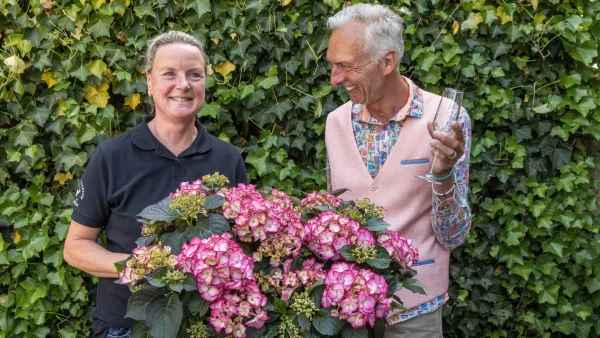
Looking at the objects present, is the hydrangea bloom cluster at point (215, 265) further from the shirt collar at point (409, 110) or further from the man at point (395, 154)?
the shirt collar at point (409, 110)

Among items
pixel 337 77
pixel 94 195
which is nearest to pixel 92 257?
pixel 94 195

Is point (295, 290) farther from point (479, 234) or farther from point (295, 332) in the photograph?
point (479, 234)

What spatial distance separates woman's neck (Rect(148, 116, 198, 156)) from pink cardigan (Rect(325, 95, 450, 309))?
610mm

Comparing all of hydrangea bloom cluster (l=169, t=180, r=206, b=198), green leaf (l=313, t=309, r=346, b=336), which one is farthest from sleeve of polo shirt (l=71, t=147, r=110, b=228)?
green leaf (l=313, t=309, r=346, b=336)

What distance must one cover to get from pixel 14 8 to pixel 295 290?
2518 mm

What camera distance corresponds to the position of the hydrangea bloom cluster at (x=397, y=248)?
1.65 metres

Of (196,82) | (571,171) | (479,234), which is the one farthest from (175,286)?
(571,171)

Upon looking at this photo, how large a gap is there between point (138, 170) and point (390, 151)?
2.95 ft

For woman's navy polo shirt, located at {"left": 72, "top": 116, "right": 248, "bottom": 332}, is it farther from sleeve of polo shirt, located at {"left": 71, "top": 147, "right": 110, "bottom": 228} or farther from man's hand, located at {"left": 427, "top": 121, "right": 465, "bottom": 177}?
man's hand, located at {"left": 427, "top": 121, "right": 465, "bottom": 177}

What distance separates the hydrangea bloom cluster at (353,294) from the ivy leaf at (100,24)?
2290 mm

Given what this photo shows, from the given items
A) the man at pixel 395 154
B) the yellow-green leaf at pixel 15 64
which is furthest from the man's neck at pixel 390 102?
the yellow-green leaf at pixel 15 64

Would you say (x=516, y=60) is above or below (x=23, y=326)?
above

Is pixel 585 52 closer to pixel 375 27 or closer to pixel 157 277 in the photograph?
pixel 375 27

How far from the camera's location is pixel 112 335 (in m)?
2.17
